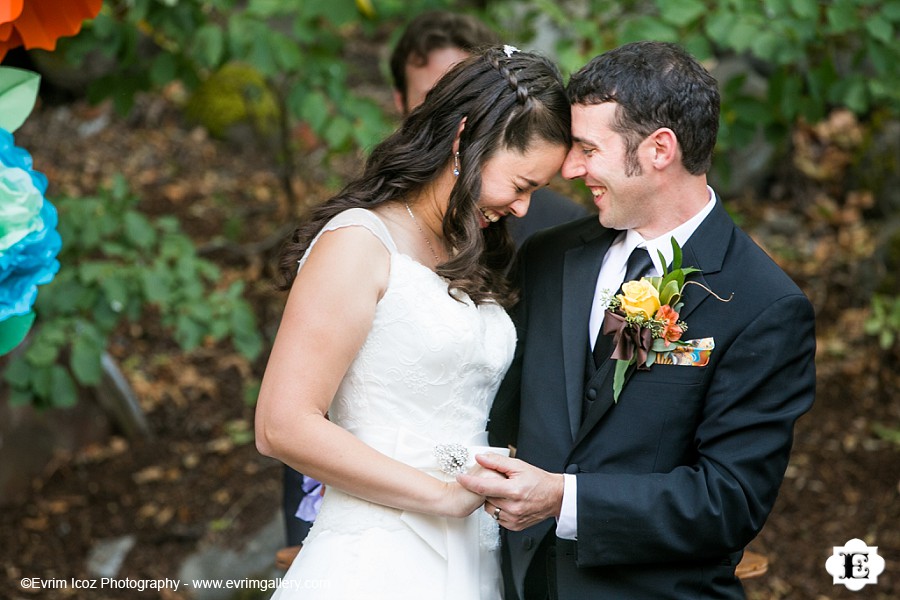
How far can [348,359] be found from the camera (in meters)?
2.37

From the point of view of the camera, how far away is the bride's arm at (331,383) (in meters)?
2.30

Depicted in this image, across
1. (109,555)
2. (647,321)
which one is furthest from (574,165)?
(109,555)

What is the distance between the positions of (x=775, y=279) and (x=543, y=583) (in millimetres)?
1033

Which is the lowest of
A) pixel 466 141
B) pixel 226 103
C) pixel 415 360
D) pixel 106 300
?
pixel 226 103

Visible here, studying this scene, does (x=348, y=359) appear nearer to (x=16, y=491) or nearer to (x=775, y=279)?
(x=775, y=279)

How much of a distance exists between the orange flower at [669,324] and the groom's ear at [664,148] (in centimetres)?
37

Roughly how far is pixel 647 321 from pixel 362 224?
733 millimetres

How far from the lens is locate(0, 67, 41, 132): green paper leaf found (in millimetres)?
2232

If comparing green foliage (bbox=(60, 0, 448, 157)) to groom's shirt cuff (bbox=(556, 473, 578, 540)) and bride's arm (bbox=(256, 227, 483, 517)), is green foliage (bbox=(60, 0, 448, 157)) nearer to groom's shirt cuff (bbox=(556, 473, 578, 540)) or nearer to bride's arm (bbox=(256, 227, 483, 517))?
bride's arm (bbox=(256, 227, 483, 517))

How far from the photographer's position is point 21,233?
6.73ft

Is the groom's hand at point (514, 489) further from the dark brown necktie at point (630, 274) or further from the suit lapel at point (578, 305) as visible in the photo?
the dark brown necktie at point (630, 274)

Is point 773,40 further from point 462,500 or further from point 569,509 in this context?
point 462,500

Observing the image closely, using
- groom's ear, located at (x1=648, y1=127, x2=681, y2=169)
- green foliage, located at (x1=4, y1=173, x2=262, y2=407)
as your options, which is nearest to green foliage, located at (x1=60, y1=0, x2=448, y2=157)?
green foliage, located at (x1=4, y1=173, x2=262, y2=407)

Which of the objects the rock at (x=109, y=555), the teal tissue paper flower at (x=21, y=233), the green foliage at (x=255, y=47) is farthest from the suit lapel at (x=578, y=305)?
the rock at (x=109, y=555)
